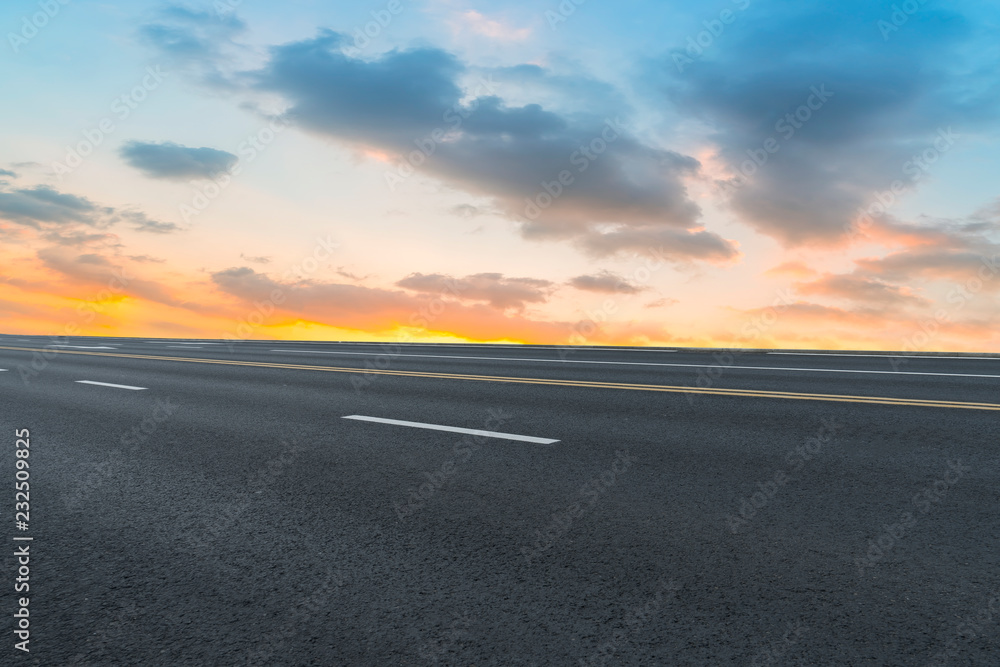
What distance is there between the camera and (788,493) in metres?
4.62

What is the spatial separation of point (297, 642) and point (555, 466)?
3.02m

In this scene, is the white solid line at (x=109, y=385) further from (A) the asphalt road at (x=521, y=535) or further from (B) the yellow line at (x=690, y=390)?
(B) the yellow line at (x=690, y=390)

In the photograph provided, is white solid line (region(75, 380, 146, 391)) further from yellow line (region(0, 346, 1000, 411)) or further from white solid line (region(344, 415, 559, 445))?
white solid line (region(344, 415, 559, 445))

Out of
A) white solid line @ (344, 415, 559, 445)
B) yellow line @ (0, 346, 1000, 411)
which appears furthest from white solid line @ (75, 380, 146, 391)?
white solid line @ (344, 415, 559, 445)

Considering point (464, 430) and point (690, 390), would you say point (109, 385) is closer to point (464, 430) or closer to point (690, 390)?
point (464, 430)

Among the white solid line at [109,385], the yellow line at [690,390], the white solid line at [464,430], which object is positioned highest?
the yellow line at [690,390]

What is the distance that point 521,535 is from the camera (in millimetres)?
3801

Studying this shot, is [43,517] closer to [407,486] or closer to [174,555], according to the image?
[174,555]

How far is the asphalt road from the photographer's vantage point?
267 centimetres

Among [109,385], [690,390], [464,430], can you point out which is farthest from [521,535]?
[109,385]

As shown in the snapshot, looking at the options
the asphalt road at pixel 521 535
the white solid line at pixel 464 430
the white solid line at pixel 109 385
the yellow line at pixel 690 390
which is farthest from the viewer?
the white solid line at pixel 109 385

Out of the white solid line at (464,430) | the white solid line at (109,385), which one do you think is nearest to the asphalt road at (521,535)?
the white solid line at (464,430)

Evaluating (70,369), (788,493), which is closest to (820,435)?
(788,493)

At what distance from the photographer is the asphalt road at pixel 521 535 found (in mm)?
2670
